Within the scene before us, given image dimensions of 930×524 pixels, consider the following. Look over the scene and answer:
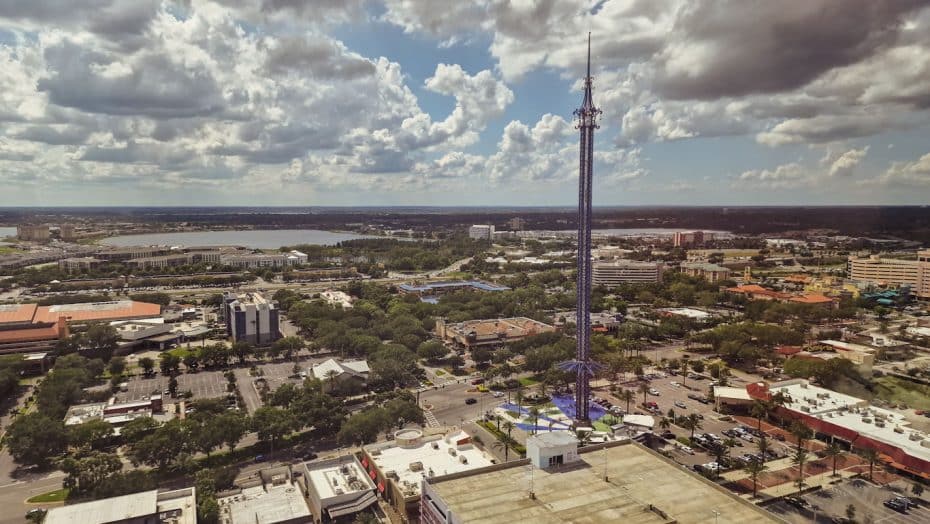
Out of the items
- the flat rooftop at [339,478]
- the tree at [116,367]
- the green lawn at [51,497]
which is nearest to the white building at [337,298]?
the tree at [116,367]

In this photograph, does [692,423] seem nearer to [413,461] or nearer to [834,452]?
[834,452]

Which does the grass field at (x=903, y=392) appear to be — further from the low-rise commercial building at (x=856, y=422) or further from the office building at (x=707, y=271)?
the office building at (x=707, y=271)

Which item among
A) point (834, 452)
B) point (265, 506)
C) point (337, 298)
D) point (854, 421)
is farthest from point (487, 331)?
point (265, 506)

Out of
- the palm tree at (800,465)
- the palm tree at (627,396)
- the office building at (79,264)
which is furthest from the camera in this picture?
the office building at (79,264)

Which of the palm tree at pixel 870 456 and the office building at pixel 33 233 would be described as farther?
the office building at pixel 33 233

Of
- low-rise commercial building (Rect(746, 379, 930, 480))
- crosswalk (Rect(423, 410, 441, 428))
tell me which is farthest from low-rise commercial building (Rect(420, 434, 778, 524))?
low-rise commercial building (Rect(746, 379, 930, 480))

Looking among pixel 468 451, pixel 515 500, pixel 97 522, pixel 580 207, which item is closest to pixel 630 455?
pixel 515 500

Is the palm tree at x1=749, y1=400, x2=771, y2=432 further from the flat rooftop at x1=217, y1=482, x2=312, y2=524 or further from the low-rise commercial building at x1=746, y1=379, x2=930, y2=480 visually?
the flat rooftop at x1=217, y1=482, x2=312, y2=524

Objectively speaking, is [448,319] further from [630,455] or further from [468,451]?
[630,455]
